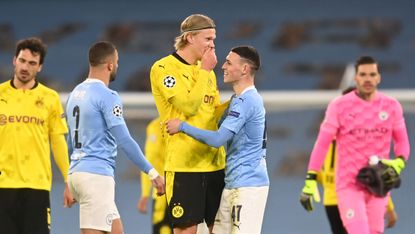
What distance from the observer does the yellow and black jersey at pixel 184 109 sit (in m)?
6.49

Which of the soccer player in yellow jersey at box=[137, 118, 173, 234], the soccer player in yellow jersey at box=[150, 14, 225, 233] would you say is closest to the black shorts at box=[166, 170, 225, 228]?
the soccer player in yellow jersey at box=[150, 14, 225, 233]

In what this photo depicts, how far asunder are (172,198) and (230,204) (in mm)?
400

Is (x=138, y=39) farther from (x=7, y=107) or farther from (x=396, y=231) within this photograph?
(x=7, y=107)

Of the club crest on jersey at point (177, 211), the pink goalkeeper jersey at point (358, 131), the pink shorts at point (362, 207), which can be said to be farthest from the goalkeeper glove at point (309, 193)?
the club crest on jersey at point (177, 211)

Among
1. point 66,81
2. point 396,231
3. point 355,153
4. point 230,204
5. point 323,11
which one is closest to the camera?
point 230,204

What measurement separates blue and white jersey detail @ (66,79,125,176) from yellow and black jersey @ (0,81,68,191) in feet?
2.34

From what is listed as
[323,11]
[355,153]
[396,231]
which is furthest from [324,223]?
[323,11]

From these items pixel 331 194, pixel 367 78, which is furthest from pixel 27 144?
pixel 331 194

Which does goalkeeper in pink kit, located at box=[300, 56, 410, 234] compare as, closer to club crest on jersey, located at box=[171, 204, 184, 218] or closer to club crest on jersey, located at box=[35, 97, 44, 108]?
club crest on jersey, located at box=[171, 204, 184, 218]

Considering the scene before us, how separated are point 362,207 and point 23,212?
8.70 ft

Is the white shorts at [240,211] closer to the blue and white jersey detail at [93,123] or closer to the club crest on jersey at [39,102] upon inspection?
the blue and white jersey detail at [93,123]

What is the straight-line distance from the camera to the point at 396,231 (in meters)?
11.8

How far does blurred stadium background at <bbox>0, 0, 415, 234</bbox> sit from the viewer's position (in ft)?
56.4

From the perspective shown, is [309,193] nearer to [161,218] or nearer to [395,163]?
[395,163]
